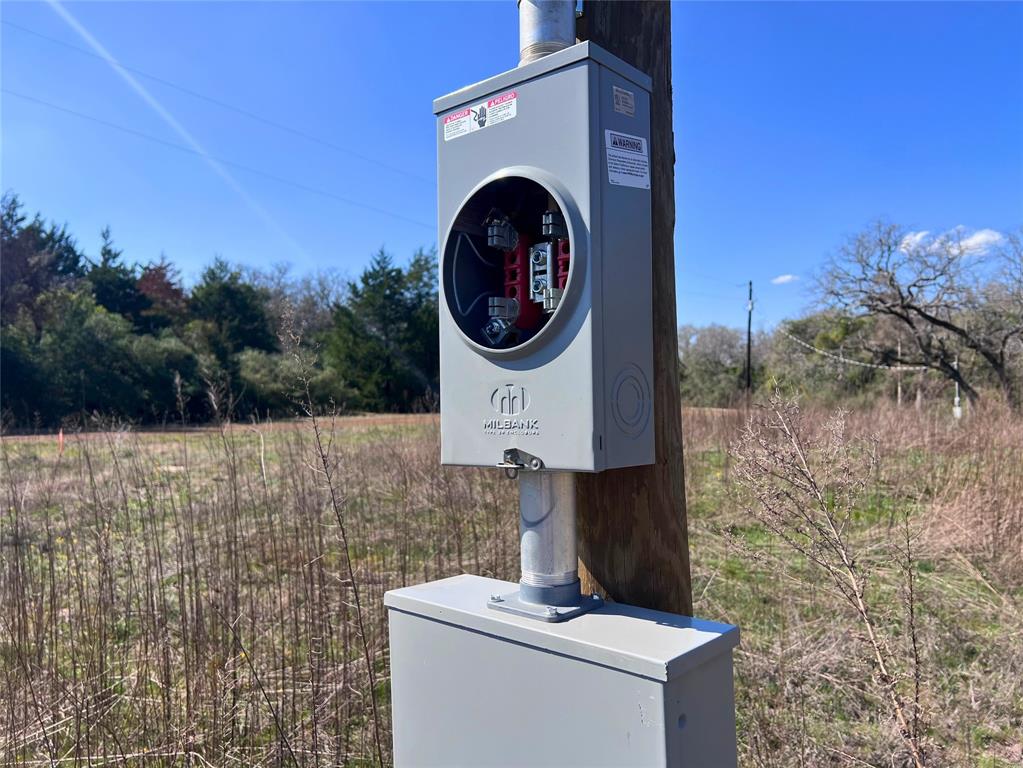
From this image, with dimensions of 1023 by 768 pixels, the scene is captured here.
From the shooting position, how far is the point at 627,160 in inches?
49.8

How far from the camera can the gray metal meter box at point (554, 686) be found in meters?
1.06

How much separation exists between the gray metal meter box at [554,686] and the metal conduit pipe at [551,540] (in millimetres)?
72

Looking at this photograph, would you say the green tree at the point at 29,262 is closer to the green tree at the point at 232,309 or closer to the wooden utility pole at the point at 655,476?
the green tree at the point at 232,309

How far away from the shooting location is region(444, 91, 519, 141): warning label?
4.29 ft

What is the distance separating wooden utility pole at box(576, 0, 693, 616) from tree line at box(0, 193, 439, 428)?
13.8 meters

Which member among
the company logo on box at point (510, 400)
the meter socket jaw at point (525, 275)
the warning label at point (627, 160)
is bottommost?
the company logo on box at point (510, 400)

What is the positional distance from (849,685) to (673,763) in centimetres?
223

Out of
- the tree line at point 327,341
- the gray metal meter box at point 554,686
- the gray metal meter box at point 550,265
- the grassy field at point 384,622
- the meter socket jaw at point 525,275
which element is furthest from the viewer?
the tree line at point 327,341

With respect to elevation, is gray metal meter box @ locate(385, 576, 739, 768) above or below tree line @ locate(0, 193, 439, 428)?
below

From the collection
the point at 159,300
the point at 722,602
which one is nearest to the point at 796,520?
the point at 722,602

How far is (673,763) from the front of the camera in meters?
1.04

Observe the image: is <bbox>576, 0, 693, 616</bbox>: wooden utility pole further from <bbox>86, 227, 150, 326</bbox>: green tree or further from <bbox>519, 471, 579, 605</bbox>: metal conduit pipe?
<bbox>86, 227, 150, 326</bbox>: green tree

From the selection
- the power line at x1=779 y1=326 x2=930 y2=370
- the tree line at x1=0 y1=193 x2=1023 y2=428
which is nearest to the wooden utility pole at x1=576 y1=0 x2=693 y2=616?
the tree line at x1=0 y1=193 x2=1023 y2=428

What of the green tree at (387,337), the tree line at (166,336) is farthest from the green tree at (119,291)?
the green tree at (387,337)
